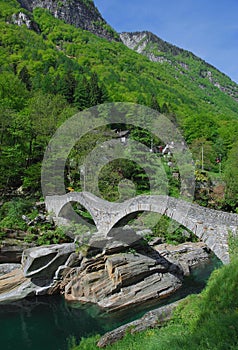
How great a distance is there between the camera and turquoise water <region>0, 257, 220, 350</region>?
10922mm

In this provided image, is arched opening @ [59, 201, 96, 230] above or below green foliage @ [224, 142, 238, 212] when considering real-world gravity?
below

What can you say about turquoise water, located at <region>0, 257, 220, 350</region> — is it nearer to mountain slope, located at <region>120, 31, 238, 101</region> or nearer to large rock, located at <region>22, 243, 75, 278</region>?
large rock, located at <region>22, 243, 75, 278</region>

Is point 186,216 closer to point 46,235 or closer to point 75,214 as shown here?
point 46,235

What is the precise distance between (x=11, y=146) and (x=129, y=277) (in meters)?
13.2

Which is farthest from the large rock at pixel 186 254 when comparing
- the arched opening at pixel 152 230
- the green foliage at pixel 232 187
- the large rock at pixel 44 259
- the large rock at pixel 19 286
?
the large rock at pixel 19 286

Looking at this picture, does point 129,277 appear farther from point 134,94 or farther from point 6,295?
point 134,94

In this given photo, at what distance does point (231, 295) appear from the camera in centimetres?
681

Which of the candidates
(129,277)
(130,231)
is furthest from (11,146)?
(129,277)

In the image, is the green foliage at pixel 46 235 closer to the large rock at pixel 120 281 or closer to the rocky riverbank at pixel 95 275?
the rocky riverbank at pixel 95 275

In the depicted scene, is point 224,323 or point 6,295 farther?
point 6,295

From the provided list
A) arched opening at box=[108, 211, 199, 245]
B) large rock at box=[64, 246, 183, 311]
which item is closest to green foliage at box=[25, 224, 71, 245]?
large rock at box=[64, 246, 183, 311]

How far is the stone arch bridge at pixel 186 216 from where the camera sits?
9531 millimetres

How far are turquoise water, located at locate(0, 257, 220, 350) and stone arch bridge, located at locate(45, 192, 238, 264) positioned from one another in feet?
13.8

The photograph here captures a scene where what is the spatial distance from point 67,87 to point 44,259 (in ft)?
103
